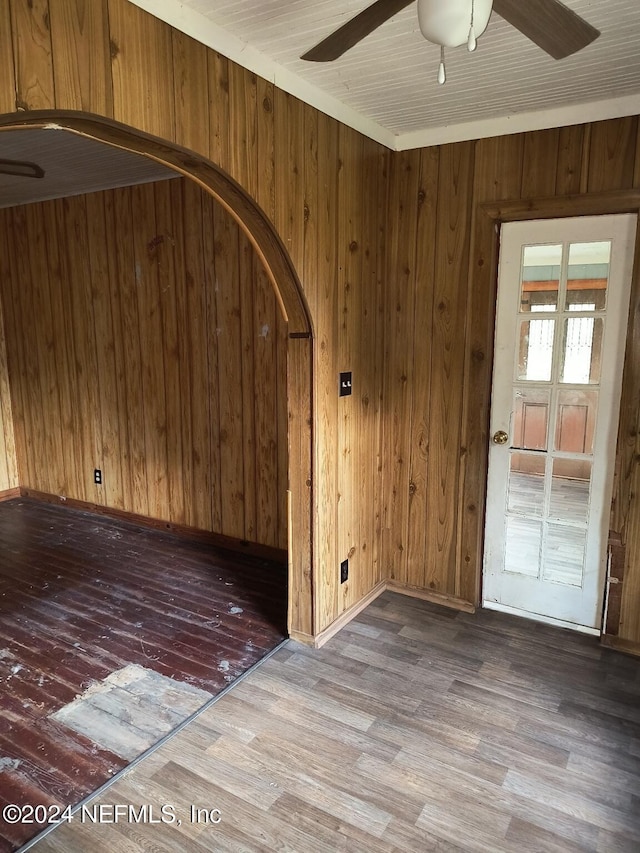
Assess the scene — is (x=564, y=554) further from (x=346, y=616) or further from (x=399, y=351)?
(x=399, y=351)

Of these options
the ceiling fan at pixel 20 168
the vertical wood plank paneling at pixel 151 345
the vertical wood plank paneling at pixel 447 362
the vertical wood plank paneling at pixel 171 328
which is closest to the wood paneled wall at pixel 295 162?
the vertical wood plank paneling at pixel 447 362

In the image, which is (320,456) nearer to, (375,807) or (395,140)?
(375,807)

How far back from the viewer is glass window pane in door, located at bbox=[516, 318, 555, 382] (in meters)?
2.84

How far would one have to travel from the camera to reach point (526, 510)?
2.99 meters

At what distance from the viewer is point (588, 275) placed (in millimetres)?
2705

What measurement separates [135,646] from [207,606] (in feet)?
1.62

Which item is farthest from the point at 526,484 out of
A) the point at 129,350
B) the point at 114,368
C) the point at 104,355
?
the point at 104,355

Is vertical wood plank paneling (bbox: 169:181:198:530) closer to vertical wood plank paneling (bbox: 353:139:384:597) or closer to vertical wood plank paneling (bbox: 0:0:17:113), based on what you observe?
vertical wood plank paneling (bbox: 353:139:384:597)

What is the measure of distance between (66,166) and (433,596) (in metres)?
3.46

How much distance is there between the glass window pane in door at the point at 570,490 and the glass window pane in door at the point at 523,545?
0.13m

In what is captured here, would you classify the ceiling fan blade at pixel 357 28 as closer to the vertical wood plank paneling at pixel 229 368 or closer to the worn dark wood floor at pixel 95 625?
the vertical wood plank paneling at pixel 229 368

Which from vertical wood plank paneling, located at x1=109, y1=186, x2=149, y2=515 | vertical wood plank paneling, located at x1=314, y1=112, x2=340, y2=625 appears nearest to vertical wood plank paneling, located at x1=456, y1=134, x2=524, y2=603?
vertical wood plank paneling, located at x1=314, y1=112, x2=340, y2=625

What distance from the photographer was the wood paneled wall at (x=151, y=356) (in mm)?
3783

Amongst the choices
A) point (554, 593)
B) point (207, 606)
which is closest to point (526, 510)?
point (554, 593)
